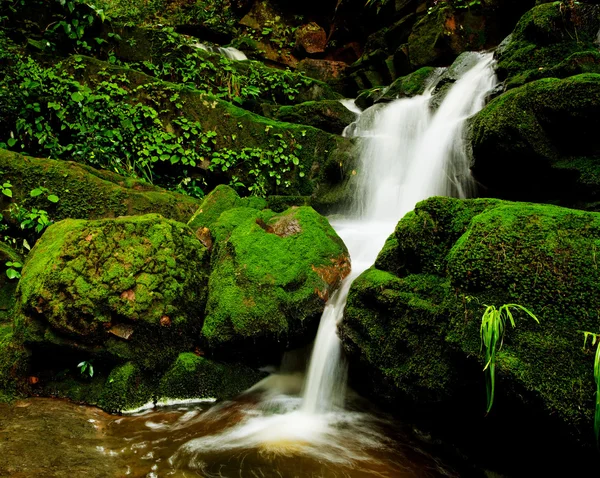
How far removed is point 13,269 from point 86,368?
6.24 feet

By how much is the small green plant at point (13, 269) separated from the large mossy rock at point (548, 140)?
5.86 m

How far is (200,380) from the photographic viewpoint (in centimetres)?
370

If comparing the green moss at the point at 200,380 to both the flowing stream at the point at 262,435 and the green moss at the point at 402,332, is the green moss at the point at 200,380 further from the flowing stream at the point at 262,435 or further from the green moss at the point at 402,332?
the green moss at the point at 402,332

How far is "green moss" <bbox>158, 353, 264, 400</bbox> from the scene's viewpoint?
3631mm

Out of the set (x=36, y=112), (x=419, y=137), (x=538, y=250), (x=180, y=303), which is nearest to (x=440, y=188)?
(x=419, y=137)

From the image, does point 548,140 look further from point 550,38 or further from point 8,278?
point 8,278

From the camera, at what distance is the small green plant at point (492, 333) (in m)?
2.18

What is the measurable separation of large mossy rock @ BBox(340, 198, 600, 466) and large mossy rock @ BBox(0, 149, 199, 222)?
11.4 ft

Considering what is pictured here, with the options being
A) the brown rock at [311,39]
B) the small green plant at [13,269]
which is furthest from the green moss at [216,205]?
the brown rock at [311,39]

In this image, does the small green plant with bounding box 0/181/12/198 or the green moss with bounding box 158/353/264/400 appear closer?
the green moss with bounding box 158/353/264/400

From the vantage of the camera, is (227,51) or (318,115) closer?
(318,115)

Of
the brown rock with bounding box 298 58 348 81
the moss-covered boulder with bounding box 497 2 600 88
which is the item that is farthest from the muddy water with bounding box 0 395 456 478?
the brown rock with bounding box 298 58 348 81

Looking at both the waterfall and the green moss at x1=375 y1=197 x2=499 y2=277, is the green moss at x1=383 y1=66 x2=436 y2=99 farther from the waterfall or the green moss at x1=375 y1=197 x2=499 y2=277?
the green moss at x1=375 y1=197 x2=499 y2=277

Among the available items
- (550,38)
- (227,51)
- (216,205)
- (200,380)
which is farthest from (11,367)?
(227,51)
